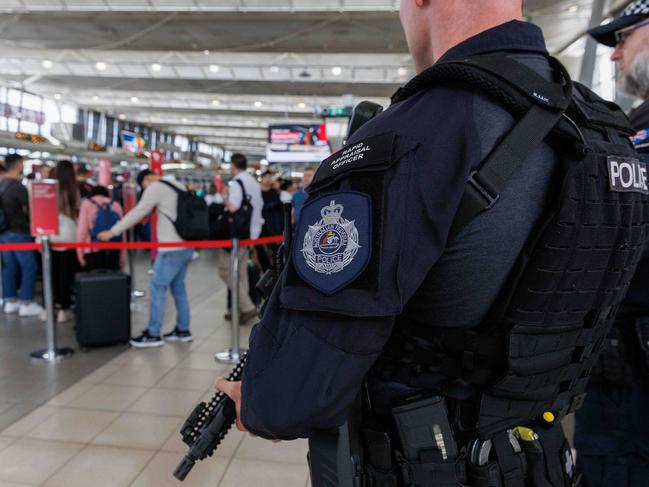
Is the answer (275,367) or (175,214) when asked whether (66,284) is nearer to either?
(175,214)

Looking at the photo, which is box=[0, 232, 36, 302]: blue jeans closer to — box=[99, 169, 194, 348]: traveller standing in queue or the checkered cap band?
box=[99, 169, 194, 348]: traveller standing in queue

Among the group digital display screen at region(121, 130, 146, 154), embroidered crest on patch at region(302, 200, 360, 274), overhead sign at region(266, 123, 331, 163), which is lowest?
embroidered crest on patch at region(302, 200, 360, 274)

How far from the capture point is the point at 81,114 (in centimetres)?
2302

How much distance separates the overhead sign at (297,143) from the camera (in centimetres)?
1495

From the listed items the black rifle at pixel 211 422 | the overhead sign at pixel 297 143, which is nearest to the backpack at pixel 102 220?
the black rifle at pixel 211 422

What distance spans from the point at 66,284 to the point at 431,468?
18.1ft

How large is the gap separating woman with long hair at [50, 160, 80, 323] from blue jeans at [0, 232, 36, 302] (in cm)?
25

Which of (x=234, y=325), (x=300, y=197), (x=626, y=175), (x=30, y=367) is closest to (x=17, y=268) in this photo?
(x=30, y=367)

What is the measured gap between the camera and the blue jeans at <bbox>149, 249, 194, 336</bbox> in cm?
462

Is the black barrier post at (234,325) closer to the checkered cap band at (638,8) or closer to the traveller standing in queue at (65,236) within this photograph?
the traveller standing in queue at (65,236)

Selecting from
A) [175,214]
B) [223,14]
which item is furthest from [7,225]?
[223,14]

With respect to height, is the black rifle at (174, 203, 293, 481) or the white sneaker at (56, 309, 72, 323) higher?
the black rifle at (174, 203, 293, 481)

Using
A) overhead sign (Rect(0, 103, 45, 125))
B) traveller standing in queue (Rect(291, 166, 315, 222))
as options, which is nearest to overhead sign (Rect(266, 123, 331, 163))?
traveller standing in queue (Rect(291, 166, 315, 222))

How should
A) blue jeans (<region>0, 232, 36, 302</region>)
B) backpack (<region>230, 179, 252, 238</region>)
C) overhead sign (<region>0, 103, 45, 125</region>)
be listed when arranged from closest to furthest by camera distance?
1. backpack (<region>230, 179, 252, 238</region>)
2. blue jeans (<region>0, 232, 36, 302</region>)
3. overhead sign (<region>0, 103, 45, 125</region>)
